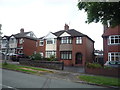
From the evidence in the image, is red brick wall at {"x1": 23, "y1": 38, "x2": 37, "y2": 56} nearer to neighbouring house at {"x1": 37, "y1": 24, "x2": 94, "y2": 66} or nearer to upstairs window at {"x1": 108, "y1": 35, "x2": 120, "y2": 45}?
neighbouring house at {"x1": 37, "y1": 24, "x2": 94, "y2": 66}

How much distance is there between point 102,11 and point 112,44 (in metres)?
14.9

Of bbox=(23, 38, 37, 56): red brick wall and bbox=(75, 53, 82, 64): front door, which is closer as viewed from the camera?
bbox=(75, 53, 82, 64): front door

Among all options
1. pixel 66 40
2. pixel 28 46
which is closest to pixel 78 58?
pixel 66 40

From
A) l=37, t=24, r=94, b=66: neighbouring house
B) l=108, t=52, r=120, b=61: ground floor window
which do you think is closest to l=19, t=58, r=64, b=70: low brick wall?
l=37, t=24, r=94, b=66: neighbouring house

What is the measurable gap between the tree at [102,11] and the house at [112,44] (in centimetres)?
1325

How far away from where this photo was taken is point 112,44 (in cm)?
2683

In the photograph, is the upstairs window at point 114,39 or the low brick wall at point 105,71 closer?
the low brick wall at point 105,71

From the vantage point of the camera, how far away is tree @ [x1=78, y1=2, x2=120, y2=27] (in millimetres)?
12609

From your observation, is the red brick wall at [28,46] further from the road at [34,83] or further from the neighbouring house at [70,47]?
the road at [34,83]

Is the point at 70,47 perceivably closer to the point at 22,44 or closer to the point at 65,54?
the point at 65,54

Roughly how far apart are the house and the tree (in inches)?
522

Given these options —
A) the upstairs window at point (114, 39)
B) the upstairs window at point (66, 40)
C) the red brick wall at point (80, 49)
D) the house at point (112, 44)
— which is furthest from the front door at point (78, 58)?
Answer: the upstairs window at point (114, 39)

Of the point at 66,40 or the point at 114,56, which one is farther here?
the point at 66,40

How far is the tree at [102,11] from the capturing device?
41.4 ft
